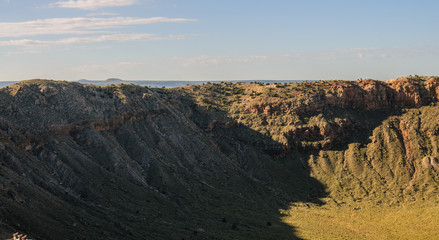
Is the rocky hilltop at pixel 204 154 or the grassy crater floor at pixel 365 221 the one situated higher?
the rocky hilltop at pixel 204 154

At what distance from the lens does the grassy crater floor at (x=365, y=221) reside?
76375 millimetres

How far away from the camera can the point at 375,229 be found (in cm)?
8019

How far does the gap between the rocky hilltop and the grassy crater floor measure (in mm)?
2973

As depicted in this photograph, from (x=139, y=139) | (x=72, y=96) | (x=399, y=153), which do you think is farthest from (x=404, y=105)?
(x=72, y=96)

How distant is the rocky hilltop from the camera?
63.6m

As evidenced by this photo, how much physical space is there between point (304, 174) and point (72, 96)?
2105 inches

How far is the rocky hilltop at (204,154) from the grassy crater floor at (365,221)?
297 cm

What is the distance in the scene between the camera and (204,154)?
98.8 m

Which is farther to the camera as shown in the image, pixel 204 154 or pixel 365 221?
pixel 204 154

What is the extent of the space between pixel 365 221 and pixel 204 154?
35.5 metres

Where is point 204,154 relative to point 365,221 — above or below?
above

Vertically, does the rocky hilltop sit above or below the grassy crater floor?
above

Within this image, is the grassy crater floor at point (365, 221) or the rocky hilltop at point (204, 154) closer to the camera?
the rocky hilltop at point (204, 154)

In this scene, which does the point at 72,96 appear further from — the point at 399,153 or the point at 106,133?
the point at 399,153
